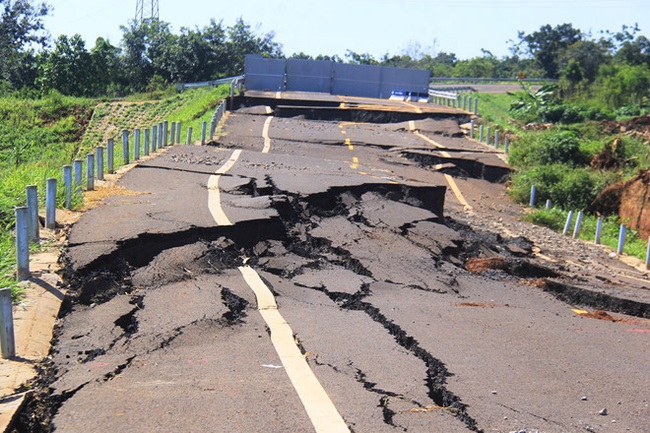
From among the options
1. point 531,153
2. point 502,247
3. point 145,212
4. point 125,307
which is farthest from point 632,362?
point 531,153

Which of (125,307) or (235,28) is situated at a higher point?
(235,28)

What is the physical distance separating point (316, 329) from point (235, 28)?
218 ft

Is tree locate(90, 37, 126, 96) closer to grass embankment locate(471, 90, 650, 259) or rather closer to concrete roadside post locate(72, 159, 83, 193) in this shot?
grass embankment locate(471, 90, 650, 259)

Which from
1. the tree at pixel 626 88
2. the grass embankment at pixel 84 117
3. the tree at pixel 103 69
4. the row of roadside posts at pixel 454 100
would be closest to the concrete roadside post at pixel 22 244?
the grass embankment at pixel 84 117

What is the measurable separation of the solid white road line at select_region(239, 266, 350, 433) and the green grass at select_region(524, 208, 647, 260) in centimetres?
1564

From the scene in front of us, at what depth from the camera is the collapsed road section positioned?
5.80 m

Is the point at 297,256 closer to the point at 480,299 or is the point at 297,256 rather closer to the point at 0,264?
the point at 480,299

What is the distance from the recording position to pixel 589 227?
24.5 metres

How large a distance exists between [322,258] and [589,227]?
1470 centimetres

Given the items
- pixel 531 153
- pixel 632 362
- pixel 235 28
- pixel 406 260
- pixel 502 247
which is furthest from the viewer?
pixel 235 28

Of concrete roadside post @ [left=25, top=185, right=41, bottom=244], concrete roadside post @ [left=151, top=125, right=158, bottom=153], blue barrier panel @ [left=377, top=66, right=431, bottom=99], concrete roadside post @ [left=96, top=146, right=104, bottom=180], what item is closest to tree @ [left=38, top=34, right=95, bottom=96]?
blue barrier panel @ [left=377, top=66, right=431, bottom=99]

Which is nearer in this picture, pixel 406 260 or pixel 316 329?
pixel 316 329

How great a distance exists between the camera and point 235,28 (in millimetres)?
72000

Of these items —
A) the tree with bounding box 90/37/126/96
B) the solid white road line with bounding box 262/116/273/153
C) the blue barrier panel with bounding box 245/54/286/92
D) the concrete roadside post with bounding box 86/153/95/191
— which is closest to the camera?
the concrete roadside post with bounding box 86/153/95/191
